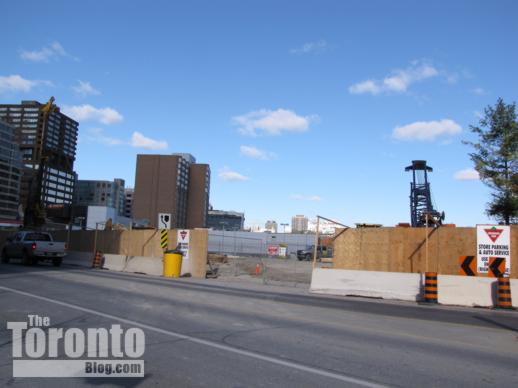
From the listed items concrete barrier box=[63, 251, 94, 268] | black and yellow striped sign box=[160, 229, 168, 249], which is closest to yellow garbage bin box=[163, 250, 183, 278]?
black and yellow striped sign box=[160, 229, 168, 249]

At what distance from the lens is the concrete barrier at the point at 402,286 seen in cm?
1590

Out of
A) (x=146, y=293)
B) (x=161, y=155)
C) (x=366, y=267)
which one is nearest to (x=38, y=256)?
(x=146, y=293)

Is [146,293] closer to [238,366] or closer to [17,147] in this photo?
[238,366]

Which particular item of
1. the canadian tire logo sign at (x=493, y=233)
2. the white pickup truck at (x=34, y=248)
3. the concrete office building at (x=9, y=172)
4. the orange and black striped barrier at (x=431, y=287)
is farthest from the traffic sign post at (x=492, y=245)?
the concrete office building at (x=9, y=172)

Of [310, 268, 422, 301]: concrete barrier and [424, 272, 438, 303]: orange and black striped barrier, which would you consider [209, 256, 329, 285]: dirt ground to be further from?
[424, 272, 438, 303]: orange and black striped barrier

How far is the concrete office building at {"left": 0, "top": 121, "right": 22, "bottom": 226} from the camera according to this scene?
15288 cm

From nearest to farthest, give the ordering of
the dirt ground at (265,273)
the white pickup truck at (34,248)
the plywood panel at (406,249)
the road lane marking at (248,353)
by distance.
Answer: the road lane marking at (248,353)
the plywood panel at (406,249)
the dirt ground at (265,273)
the white pickup truck at (34,248)

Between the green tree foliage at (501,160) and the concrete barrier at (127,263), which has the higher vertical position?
the green tree foliage at (501,160)

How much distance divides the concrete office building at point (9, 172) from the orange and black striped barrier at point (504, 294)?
518 feet

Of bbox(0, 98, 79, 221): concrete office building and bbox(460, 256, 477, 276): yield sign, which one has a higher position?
bbox(0, 98, 79, 221): concrete office building

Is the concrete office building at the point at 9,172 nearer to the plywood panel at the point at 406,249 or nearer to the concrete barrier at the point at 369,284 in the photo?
the plywood panel at the point at 406,249

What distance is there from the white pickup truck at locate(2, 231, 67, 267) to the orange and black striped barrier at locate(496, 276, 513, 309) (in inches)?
852

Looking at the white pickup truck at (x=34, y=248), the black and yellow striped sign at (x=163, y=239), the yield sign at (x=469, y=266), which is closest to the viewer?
the yield sign at (x=469, y=266)

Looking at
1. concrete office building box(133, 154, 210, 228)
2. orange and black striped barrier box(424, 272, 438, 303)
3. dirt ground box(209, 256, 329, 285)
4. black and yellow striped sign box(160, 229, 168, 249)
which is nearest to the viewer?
orange and black striped barrier box(424, 272, 438, 303)
